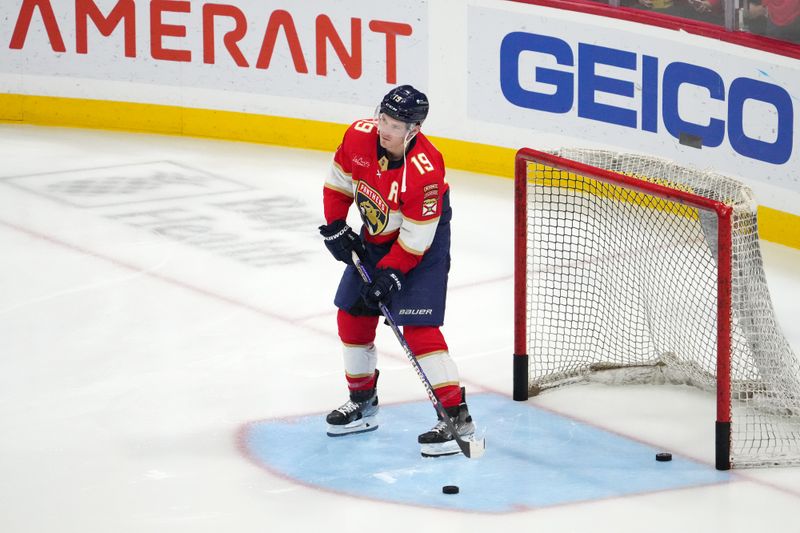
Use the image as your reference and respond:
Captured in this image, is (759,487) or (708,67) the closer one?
(759,487)

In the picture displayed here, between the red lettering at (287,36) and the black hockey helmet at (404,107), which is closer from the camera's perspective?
the black hockey helmet at (404,107)

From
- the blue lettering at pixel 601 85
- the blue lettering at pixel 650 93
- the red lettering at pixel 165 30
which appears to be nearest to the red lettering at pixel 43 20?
the red lettering at pixel 165 30

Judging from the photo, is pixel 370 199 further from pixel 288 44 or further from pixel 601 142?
pixel 288 44

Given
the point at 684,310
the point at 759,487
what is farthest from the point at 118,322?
the point at 759,487

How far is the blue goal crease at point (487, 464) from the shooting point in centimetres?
421

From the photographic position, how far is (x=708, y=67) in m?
7.05

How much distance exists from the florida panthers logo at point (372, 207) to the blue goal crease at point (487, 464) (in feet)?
2.21

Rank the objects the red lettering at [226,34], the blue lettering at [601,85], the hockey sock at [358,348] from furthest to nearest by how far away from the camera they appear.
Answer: the red lettering at [226,34]
the blue lettering at [601,85]
the hockey sock at [358,348]

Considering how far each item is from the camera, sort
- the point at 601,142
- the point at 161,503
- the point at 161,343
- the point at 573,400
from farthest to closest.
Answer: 1. the point at 601,142
2. the point at 161,343
3. the point at 573,400
4. the point at 161,503

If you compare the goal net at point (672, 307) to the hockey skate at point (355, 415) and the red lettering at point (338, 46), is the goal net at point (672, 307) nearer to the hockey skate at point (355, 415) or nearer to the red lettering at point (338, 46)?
the hockey skate at point (355, 415)

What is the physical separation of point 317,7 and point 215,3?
662 mm

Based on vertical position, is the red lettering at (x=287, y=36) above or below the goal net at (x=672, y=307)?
above

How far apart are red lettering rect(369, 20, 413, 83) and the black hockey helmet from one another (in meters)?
4.13

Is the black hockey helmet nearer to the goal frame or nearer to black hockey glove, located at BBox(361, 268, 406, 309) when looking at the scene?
black hockey glove, located at BBox(361, 268, 406, 309)
